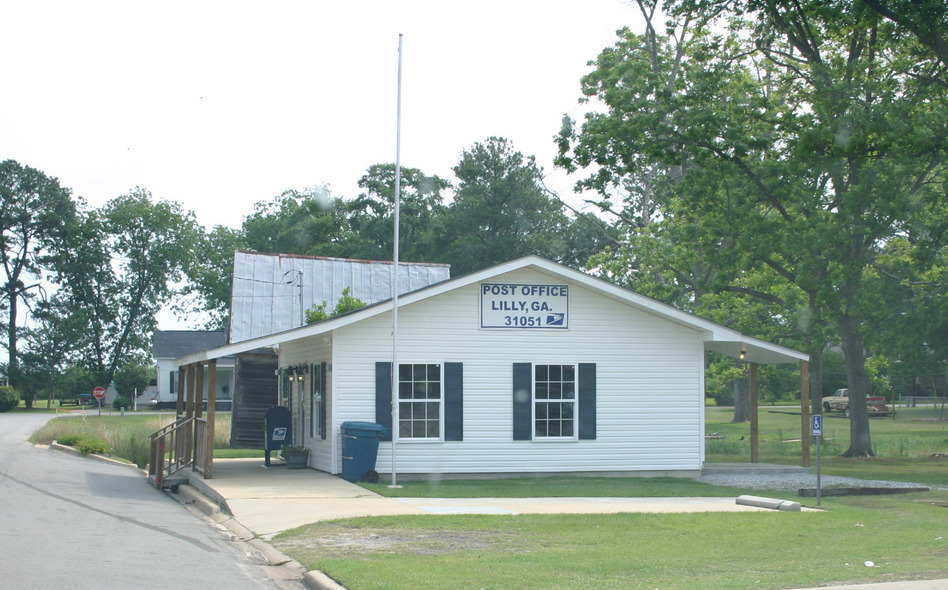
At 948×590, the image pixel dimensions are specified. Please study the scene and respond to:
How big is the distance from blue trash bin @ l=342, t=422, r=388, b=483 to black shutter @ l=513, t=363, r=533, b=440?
308 centimetres

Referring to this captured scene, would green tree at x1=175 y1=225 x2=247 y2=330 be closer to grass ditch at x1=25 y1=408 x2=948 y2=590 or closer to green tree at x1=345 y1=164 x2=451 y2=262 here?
green tree at x1=345 y1=164 x2=451 y2=262

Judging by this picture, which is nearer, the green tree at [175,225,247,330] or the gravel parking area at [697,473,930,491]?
the gravel parking area at [697,473,930,491]

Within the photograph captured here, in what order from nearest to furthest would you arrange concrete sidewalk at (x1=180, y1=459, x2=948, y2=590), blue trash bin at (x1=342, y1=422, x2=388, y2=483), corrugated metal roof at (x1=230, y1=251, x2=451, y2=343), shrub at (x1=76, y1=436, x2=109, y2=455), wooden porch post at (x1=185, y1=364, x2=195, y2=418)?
concrete sidewalk at (x1=180, y1=459, x2=948, y2=590), blue trash bin at (x1=342, y1=422, x2=388, y2=483), wooden porch post at (x1=185, y1=364, x2=195, y2=418), shrub at (x1=76, y1=436, x2=109, y2=455), corrugated metal roof at (x1=230, y1=251, x2=451, y2=343)

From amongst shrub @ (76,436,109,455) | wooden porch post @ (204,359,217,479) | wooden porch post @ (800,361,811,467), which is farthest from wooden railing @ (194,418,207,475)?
wooden porch post @ (800,361,811,467)

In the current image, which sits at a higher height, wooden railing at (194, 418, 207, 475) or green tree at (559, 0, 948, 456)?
green tree at (559, 0, 948, 456)

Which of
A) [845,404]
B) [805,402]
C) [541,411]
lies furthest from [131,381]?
[805,402]

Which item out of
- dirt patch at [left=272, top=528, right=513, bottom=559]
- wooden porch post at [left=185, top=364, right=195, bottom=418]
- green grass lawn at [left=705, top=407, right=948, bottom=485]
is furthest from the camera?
green grass lawn at [left=705, top=407, right=948, bottom=485]

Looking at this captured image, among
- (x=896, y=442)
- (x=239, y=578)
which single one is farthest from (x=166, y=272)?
(x=239, y=578)

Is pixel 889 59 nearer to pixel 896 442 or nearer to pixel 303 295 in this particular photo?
pixel 896 442

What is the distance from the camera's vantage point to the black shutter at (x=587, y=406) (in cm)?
2005

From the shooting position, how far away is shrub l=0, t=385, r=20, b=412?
63406 mm

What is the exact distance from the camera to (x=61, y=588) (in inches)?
322

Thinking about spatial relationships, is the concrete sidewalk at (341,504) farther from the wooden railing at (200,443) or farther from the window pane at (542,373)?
the window pane at (542,373)

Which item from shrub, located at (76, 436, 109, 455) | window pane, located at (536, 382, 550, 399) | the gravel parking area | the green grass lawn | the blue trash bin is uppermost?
window pane, located at (536, 382, 550, 399)
